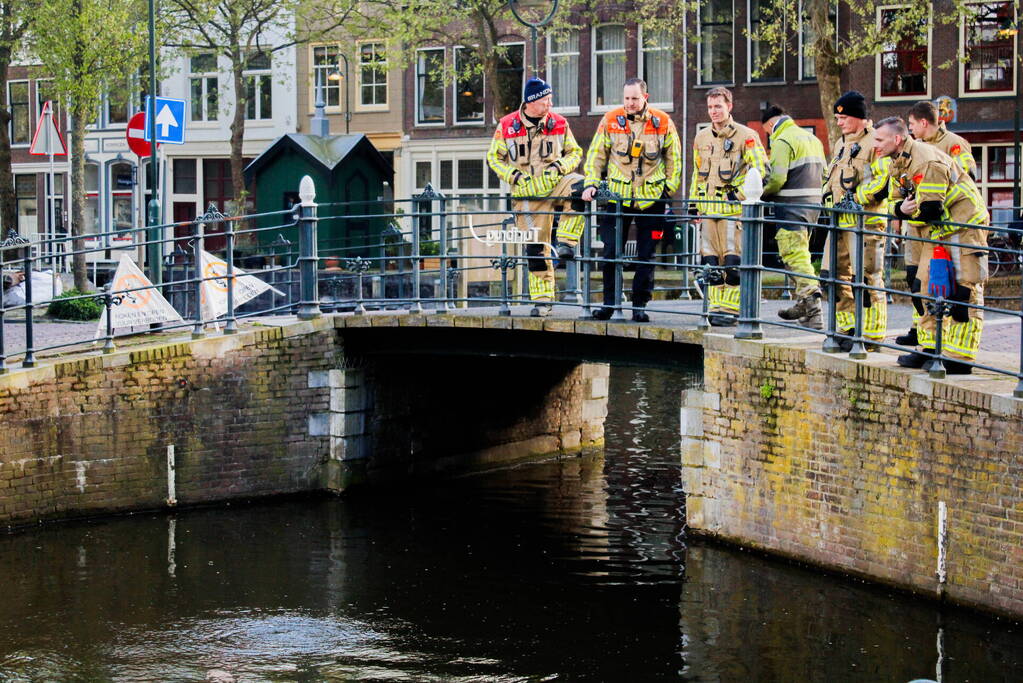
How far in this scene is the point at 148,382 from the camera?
13477mm

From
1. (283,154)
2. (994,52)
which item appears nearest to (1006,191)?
(994,52)

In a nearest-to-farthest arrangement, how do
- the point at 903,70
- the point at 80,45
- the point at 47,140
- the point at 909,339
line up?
the point at 909,339, the point at 47,140, the point at 80,45, the point at 903,70

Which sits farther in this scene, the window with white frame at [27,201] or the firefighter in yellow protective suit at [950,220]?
the window with white frame at [27,201]

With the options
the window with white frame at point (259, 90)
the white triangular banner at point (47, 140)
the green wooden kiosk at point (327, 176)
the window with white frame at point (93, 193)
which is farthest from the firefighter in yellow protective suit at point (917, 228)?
the window with white frame at point (93, 193)

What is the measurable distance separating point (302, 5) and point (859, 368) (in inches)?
1019

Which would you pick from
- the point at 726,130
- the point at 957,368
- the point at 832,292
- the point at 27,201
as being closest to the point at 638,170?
the point at 726,130

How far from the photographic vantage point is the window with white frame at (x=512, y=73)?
35656mm

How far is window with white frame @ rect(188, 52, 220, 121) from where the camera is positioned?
41.2m

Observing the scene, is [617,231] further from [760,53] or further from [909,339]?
[760,53]

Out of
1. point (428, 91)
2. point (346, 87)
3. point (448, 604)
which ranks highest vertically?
point (346, 87)

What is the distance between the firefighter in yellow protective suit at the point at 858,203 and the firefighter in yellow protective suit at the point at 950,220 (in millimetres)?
762

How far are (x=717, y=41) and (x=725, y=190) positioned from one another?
69.2ft

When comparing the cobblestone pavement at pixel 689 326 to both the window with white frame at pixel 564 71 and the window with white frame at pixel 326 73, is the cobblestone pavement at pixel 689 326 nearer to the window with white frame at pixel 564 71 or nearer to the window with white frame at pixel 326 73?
the window with white frame at pixel 564 71

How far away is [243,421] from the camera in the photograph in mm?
14117
